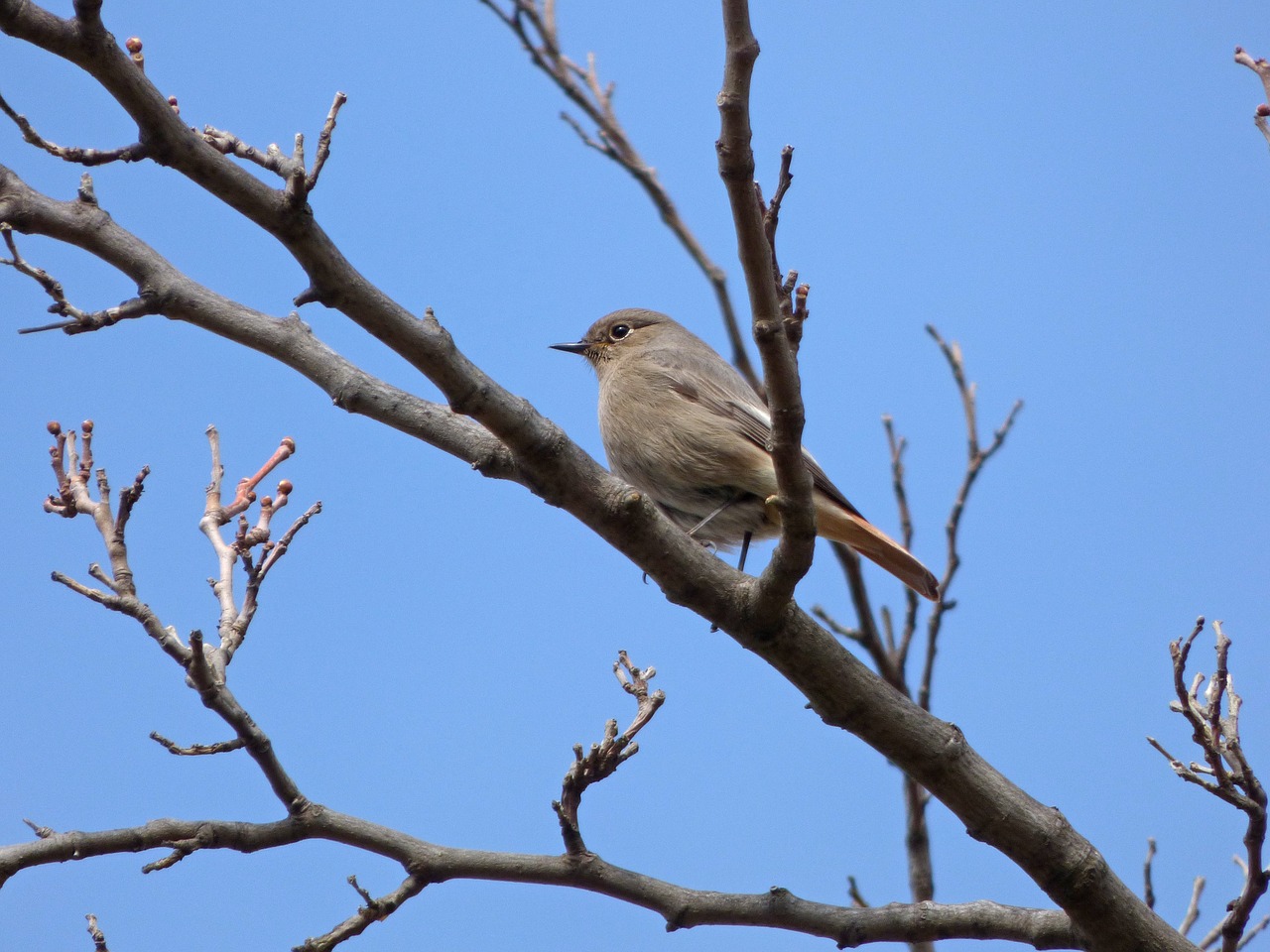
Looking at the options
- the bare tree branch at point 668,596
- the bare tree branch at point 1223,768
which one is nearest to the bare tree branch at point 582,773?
the bare tree branch at point 668,596

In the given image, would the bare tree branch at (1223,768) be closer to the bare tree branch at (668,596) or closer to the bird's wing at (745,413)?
the bare tree branch at (668,596)

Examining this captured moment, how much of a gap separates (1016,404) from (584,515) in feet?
9.55

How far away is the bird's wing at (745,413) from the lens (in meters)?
4.75

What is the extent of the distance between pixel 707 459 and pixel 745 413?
0.43 m

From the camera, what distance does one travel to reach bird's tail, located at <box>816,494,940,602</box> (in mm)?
4707

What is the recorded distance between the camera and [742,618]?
317 cm

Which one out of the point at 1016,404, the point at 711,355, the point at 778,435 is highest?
the point at 711,355

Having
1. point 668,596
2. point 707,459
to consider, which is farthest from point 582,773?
point 707,459

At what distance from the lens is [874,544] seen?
15.8 ft

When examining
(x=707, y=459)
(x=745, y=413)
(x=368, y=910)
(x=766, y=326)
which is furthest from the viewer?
(x=745, y=413)

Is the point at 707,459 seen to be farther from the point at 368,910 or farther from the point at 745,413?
the point at 368,910

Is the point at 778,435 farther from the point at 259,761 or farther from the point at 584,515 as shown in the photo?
the point at 259,761

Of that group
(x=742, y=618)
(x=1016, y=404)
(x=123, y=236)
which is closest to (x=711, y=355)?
(x=1016, y=404)

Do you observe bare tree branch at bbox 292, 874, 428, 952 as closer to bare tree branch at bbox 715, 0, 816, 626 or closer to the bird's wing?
bare tree branch at bbox 715, 0, 816, 626
